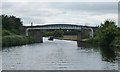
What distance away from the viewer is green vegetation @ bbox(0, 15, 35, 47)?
267 feet

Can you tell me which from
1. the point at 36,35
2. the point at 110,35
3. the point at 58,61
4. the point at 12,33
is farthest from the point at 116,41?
the point at 36,35

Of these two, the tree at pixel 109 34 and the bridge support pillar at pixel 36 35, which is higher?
the tree at pixel 109 34

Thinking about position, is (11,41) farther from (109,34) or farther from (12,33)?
(109,34)

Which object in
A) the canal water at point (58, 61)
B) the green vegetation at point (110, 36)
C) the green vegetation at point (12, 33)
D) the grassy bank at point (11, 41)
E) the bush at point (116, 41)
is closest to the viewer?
the canal water at point (58, 61)

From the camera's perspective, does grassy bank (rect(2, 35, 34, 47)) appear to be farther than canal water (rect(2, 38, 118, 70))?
Yes

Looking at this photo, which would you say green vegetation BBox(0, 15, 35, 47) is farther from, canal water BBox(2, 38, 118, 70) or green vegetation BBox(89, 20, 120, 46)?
canal water BBox(2, 38, 118, 70)

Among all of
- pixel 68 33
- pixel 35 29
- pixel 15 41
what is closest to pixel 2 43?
pixel 15 41

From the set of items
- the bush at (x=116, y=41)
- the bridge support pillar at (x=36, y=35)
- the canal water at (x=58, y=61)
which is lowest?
the bridge support pillar at (x=36, y=35)

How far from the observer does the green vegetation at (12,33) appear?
267ft

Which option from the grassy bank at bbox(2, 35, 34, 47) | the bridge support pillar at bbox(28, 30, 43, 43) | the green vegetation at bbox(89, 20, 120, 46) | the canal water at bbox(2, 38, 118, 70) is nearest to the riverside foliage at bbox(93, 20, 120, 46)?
the green vegetation at bbox(89, 20, 120, 46)

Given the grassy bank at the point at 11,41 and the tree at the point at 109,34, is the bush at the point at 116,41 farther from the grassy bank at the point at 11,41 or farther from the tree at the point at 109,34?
the grassy bank at the point at 11,41

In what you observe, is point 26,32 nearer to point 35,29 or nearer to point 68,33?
point 35,29

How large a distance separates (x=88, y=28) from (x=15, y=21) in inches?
1075

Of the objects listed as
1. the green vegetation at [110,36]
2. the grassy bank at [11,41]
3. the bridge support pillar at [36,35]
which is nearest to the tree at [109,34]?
the green vegetation at [110,36]
